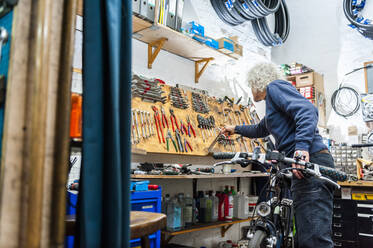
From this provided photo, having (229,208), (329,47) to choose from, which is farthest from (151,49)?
(329,47)

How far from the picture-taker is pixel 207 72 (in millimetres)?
4168

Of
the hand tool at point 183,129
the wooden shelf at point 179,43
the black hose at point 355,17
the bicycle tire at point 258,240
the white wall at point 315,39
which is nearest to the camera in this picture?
the bicycle tire at point 258,240

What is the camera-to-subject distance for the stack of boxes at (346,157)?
4262 millimetres

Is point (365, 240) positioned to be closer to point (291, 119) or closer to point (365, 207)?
point (365, 207)

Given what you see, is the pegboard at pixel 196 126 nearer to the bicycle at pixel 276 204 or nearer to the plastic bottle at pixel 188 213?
the plastic bottle at pixel 188 213

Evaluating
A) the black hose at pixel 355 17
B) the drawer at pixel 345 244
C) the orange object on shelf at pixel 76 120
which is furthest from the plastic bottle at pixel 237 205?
the orange object on shelf at pixel 76 120

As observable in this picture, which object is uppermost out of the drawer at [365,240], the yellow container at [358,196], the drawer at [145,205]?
the drawer at [145,205]

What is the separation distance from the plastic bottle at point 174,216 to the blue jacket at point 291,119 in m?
1.22

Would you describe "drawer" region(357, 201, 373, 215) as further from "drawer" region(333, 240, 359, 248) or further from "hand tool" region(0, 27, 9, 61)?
"hand tool" region(0, 27, 9, 61)

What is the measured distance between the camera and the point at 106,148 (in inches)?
29.5

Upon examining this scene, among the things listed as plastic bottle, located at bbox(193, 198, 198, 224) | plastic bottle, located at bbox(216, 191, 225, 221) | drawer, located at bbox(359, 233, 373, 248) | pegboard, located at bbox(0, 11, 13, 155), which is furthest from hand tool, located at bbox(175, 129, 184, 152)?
pegboard, located at bbox(0, 11, 13, 155)

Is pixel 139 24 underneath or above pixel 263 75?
above

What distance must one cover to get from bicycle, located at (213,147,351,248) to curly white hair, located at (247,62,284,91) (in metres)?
0.74

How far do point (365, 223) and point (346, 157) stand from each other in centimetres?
112
